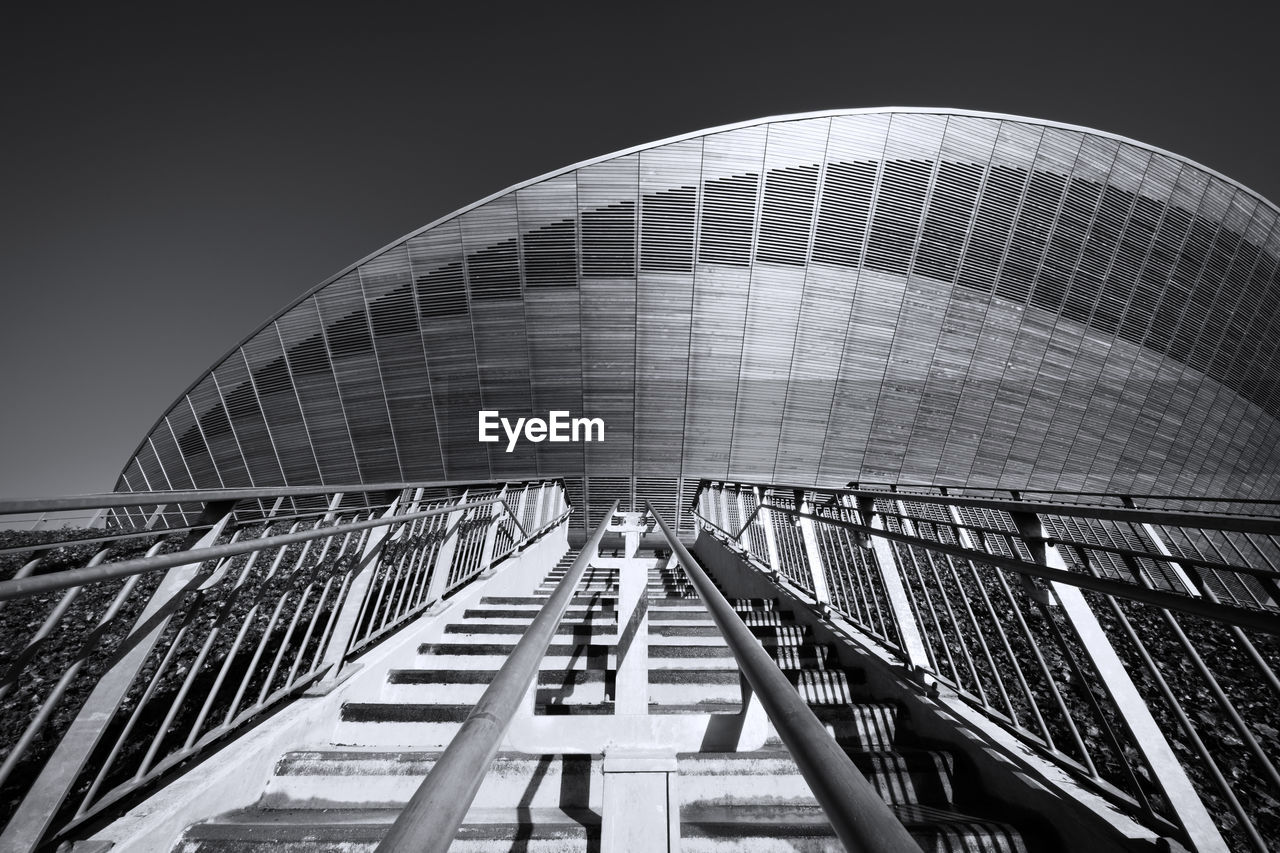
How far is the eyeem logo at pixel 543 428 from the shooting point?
14.6 meters

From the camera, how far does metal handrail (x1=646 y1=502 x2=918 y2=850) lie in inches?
19.0

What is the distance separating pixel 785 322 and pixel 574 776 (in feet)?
43.7

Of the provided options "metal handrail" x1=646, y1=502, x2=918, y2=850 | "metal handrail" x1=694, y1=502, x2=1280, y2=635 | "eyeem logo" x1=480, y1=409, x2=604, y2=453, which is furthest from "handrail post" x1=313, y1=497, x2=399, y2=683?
"eyeem logo" x1=480, y1=409, x2=604, y2=453

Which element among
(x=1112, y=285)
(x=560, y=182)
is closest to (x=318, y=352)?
(x=560, y=182)

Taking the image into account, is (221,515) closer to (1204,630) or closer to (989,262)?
(1204,630)

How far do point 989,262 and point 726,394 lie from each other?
8.29 meters

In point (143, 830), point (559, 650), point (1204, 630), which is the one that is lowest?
point (143, 830)

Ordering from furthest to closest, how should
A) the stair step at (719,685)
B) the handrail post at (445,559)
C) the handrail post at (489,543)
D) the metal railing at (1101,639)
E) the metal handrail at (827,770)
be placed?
the handrail post at (489,543) → the handrail post at (445,559) → the stair step at (719,685) → the metal railing at (1101,639) → the metal handrail at (827,770)

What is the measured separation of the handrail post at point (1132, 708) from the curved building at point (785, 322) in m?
12.1

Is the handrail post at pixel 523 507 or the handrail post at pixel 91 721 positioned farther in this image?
the handrail post at pixel 523 507

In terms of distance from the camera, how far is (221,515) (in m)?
2.32

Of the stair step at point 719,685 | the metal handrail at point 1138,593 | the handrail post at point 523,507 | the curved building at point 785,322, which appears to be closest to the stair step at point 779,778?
the stair step at point 719,685

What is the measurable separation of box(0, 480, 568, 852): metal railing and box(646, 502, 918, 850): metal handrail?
1.80 metres

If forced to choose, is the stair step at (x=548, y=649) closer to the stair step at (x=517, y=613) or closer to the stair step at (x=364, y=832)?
the stair step at (x=517, y=613)
